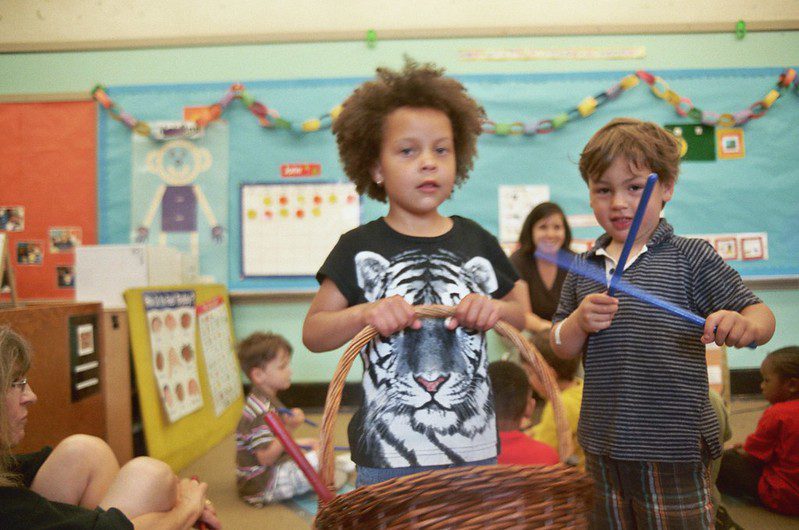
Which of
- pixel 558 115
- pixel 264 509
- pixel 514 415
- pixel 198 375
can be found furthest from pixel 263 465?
pixel 558 115

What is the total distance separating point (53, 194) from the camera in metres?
2.99

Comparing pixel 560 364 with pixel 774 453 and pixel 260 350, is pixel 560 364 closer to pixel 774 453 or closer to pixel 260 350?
pixel 774 453

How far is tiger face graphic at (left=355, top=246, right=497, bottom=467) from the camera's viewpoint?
86 centimetres

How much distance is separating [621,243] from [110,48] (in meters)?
2.94

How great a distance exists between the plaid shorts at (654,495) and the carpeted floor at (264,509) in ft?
2.62

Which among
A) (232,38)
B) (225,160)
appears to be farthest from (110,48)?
(225,160)

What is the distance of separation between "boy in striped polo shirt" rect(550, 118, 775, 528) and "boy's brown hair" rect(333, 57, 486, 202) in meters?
0.23

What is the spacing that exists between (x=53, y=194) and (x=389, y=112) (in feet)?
8.70

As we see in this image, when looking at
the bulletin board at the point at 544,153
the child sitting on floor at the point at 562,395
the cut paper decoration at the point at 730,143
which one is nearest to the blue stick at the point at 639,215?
the child sitting on floor at the point at 562,395

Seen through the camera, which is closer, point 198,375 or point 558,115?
point 198,375

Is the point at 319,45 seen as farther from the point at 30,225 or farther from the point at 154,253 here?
the point at 30,225

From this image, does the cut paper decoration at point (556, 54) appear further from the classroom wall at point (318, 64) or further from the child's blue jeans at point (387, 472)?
the child's blue jeans at point (387, 472)

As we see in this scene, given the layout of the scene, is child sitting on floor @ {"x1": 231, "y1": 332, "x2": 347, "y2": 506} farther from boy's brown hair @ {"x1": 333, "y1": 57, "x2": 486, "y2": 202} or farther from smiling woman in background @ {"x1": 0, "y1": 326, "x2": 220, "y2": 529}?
boy's brown hair @ {"x1": 333, "y1": 57, "x2": 486, "y2": 202}

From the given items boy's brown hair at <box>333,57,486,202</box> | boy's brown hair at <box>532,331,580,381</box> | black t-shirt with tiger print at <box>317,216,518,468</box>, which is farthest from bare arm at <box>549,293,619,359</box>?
boy's brown hair at <box>532,331,580,381</box>
